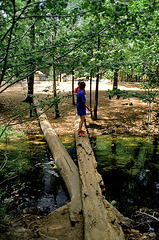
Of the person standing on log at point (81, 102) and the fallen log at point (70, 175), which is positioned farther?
Answer: the person standing on log at point (81, 102)

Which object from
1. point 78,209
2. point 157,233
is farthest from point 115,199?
point 78,209

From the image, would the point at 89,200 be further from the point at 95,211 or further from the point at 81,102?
the point at 81,102

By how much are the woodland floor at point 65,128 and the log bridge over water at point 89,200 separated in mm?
265

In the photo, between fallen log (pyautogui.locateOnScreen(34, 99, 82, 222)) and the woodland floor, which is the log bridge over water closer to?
fallen log (pyautogui.locateOnScreen(34, 99, 82, 222))

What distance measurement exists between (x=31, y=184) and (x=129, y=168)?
11.3ft

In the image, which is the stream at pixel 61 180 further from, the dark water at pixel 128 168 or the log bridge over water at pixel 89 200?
the log bridge over water at pixel 89 200

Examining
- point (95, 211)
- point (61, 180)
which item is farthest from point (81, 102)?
point (95, 211)

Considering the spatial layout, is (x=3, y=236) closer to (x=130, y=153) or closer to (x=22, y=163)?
(x=22, y=163)

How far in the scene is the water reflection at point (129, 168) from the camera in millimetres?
5051

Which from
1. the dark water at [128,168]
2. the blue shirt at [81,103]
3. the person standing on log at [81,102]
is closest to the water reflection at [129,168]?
the dark water at [128,168]

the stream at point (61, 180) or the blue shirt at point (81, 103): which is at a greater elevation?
the blue shirt at point (81, 103)

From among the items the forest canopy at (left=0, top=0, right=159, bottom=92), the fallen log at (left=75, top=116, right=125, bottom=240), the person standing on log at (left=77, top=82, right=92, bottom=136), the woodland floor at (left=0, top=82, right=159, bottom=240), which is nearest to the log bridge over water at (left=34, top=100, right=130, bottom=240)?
the fallen log at (left=75, top=116, right=125, bottom=240)

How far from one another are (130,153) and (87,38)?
20.8 ft

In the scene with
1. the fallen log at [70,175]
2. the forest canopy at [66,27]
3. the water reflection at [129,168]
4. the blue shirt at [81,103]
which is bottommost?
the water reflection at [129,168]
